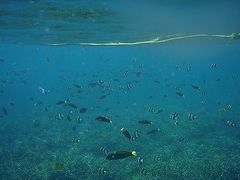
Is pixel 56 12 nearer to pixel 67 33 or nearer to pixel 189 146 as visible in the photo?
pixel 67 33

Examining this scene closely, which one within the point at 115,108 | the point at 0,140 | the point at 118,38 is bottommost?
the point at 115,108

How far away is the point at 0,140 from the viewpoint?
2461cm

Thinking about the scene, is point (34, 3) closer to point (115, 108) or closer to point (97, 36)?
point (97, 36)

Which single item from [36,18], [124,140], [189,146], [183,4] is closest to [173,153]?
[189,146]

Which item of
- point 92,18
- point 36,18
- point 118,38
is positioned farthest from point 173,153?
point 118,38

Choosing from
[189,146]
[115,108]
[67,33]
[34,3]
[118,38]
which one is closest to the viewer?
[34,3]

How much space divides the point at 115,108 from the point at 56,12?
21.2m

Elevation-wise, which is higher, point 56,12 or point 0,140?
point 56,12

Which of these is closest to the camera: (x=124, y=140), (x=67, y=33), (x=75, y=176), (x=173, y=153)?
(x=75, y=176)

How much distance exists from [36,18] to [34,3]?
18.6 feet

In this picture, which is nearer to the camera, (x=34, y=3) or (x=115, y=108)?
(x=34, y=3)

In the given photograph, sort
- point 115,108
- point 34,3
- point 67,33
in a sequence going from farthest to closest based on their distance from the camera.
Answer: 1. point 115,108
2. point 67,33
3. point 34,3

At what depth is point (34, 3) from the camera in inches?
734

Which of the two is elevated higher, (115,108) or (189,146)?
(189,146)
